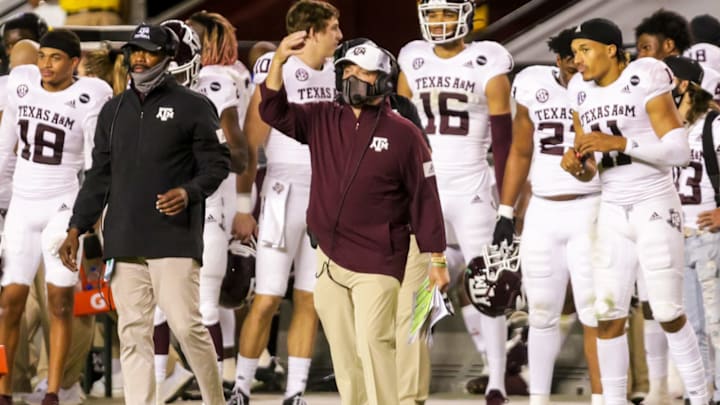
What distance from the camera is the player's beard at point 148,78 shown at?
8.46 meters

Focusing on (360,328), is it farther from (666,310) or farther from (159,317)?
(159,317)

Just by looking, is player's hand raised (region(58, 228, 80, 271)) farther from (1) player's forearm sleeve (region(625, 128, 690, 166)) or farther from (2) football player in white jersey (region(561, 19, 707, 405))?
(1) player's forearm sleeve (region(625, 128, 690, 166))

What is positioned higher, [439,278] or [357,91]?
[357,91]

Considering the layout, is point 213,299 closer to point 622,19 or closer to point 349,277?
point 349,277

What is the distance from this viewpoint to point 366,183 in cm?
790

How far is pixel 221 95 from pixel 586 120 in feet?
7.46

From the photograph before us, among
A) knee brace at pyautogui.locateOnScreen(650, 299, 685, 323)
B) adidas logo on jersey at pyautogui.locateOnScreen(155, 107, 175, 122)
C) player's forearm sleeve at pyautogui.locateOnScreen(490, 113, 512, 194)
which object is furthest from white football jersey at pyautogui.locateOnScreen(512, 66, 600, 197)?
adidas logo on jersey at pyautogui.locateOnScreen(155, 107, 175, 122)

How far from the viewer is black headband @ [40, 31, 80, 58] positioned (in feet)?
32.5

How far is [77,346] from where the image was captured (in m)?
10.4

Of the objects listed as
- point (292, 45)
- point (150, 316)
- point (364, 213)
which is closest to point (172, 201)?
point (150, 316)

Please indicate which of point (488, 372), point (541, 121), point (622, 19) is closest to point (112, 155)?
point (541, 121)

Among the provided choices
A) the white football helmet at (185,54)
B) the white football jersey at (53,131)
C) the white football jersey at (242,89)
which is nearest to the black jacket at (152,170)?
the white football helmet at (185,54)

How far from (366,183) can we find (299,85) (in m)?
2.14

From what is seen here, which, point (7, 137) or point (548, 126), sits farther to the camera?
point (7, 137)
